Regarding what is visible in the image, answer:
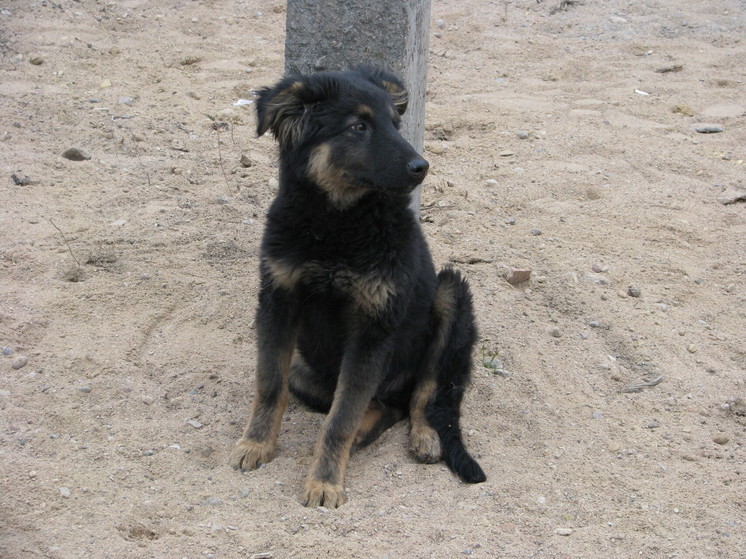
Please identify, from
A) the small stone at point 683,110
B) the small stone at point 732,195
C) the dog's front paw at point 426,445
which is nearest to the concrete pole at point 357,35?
the dog's front paw at point 426,445

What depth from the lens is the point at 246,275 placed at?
5.45 metres

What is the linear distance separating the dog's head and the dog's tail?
895 mm

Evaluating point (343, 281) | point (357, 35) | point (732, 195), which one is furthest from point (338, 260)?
point (732, 195)

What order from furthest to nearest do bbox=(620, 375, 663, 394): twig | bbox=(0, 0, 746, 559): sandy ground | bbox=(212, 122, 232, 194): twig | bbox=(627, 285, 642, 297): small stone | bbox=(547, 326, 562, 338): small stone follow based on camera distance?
1. bbox=(212, 122, 232, 194): twig
2. bbox=(627, 285, 642, 297): small stone
3. bbox=(547, 326, 562, 338): small stone
4. bbox=(620, 375, 663, 394): twig
5. bbox=(0, 0, 746, 559): sandy ground

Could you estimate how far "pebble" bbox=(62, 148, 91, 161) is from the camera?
642 cm

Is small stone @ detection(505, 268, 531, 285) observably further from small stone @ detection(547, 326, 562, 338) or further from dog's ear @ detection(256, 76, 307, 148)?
dog's ear @ detection(256, 76, 307, 148)

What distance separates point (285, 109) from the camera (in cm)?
385

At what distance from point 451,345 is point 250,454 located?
4.02 feet

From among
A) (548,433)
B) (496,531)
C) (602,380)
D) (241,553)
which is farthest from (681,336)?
Result: (241,553)

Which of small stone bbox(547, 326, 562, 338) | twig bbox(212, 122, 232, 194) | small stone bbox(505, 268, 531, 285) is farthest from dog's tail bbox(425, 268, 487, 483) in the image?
twig bbox(212, 122, 232, 194)

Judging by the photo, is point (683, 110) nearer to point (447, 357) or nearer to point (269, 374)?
point (447, 357)

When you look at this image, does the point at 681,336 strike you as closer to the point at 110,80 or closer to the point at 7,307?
the point at 7,307

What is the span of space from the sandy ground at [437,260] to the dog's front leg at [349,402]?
169 millimetres

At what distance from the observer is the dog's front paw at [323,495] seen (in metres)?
3.65
